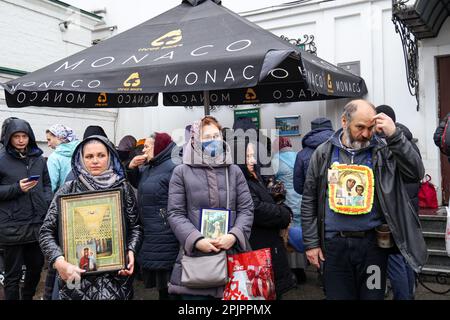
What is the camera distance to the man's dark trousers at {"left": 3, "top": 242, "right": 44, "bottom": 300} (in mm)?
4387

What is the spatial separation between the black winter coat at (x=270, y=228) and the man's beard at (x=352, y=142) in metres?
0.98

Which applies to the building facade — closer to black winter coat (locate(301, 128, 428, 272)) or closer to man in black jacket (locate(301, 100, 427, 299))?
man in black jacket (locate(301, 100, 427, 299))

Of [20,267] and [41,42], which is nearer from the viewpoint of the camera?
[20,267]

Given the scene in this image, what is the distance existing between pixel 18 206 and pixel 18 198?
0.08 m

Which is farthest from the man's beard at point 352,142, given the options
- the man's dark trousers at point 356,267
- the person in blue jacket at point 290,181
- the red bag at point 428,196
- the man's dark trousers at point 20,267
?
the red bag at point 428,196

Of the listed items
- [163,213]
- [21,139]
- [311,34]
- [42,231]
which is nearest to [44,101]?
[21,139]

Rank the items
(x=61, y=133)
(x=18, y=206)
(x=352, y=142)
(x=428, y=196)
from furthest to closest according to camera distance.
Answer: (x=428, y=196) → (x=61, y=133) → (x=18, y=206) → (x=352, y=142)

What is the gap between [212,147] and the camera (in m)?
3.22

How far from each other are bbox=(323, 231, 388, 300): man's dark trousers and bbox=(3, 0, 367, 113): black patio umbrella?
1.34 m

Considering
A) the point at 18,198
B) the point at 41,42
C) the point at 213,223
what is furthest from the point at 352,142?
the point at 41,42

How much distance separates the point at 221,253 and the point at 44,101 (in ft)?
10.4

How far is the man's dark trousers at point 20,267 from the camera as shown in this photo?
14.4 feet

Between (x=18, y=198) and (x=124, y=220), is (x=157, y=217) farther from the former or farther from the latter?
(x=18, y=198)

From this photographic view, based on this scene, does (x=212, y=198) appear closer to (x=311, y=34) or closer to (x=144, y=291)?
(x=144, y=291)
